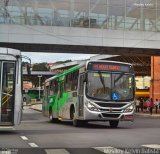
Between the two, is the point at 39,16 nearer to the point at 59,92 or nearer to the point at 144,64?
the point at 59,92

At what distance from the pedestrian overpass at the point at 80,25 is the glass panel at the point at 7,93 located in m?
25.0

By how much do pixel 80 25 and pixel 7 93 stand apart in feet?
89.6

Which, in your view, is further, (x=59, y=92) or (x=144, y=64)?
(x=144, y=64)

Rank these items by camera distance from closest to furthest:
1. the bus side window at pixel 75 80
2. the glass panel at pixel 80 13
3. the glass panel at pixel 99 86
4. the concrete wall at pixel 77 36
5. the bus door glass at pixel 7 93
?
1. the bus door glass at pixel 7 93
2. the glass panel at pixel 99 86
3. the bus side window at pixel 75 80
4. the concrete wall at pixel 77 36
5. the glass panel at pixel 80 13

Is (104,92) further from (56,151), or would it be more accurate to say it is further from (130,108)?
(56,151)

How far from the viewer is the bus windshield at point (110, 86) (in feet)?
79.6

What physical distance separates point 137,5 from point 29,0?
10.5 m

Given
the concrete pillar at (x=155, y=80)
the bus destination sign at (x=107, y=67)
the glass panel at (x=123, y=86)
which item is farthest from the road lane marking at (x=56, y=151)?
the concrete pillar at (x=155, y=80)

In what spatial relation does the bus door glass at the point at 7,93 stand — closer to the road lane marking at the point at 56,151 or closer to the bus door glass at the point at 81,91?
the road lane marking at the point at 56,151

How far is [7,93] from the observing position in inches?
752

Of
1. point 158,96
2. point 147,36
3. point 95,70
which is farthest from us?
point 158,96

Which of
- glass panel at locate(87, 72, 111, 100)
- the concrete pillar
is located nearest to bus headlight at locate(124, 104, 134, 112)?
glass panel at locate(87, 72, 111, 100)

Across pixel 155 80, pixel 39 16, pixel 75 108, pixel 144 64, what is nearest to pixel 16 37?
pixel 39 16

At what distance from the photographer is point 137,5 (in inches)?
1891
